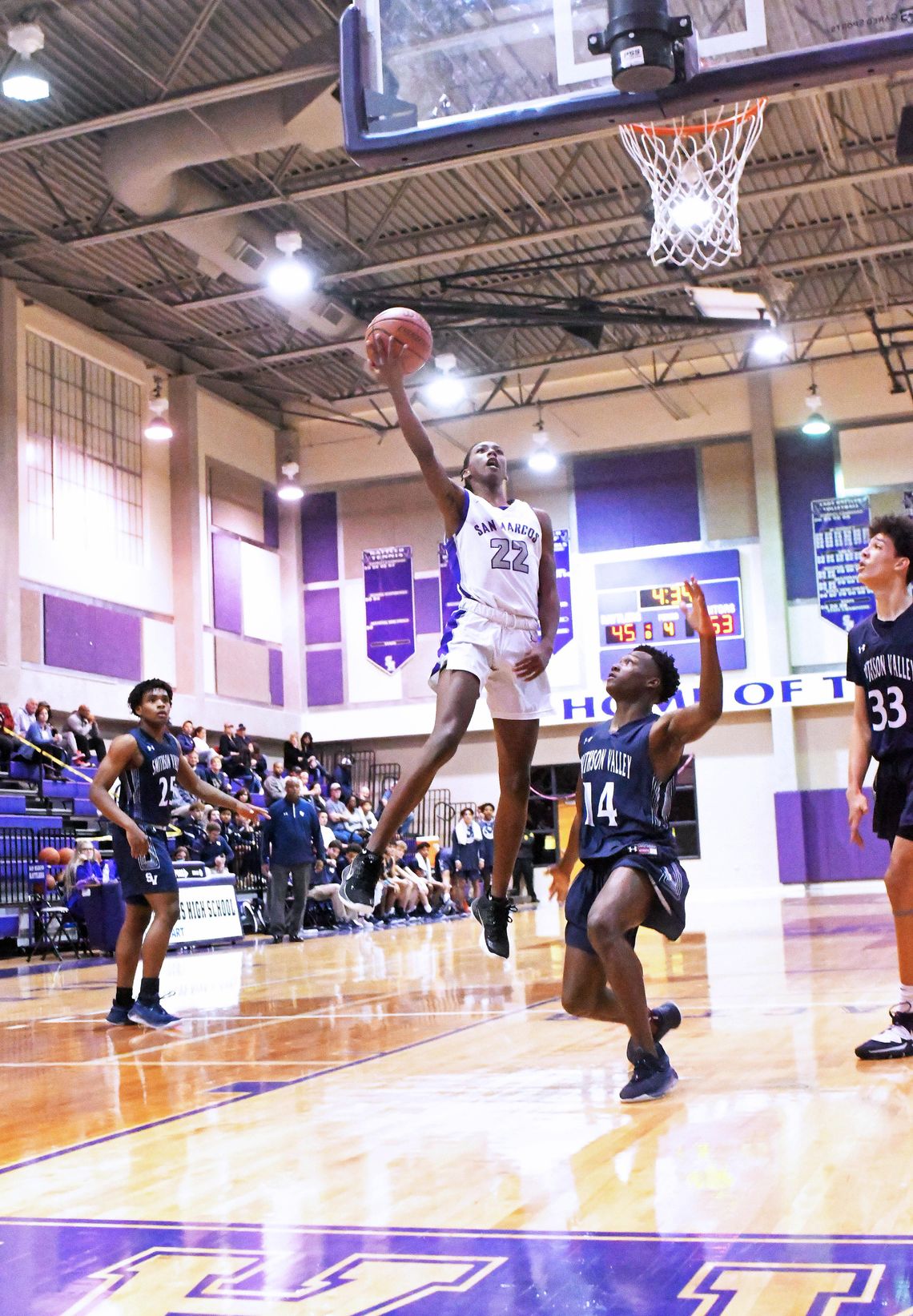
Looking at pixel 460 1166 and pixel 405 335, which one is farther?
pixel 405 335

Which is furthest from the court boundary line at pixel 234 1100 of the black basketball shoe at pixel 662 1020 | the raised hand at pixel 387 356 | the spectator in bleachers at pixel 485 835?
the spectator in bleachers at pixel 485 835

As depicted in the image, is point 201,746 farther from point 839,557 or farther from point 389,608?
point 839,557

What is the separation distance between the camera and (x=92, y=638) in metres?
21.1

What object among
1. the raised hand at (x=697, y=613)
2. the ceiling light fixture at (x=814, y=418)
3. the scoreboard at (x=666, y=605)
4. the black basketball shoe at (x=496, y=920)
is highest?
the ceiling light fixture at (x=814, y=418)

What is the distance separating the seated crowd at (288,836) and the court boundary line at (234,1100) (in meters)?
6.77

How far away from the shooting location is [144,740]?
7.16m

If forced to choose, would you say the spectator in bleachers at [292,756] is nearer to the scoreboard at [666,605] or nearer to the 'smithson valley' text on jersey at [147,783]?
the scoreboard at [666,605]

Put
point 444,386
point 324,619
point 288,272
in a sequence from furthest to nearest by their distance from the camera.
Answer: point 324,619 < point 444,386 < point 288,272

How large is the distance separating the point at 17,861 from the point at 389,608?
44.6 ft

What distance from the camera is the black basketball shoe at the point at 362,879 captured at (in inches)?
172

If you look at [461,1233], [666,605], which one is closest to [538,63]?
[461,1233]

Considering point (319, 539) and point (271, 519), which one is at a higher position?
point (271, 519)

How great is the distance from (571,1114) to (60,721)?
57.7ft

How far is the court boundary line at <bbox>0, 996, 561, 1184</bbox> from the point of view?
3.67 meters
